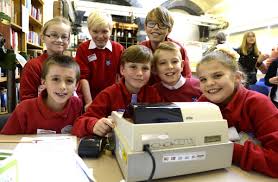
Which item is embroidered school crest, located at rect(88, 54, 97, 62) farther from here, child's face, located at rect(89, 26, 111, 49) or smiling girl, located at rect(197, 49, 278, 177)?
smiling girl, located at rect(197, 49, 278, 177)

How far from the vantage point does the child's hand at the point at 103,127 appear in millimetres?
944

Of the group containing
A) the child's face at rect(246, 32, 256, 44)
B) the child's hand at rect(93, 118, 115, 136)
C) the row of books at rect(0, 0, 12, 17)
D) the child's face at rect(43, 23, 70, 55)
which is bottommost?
the child's hand at rect(93, 118, 115, 136)

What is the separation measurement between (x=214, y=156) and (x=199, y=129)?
0.10 meters

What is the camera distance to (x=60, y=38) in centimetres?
180

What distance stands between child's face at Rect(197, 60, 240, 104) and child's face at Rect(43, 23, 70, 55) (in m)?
1.10

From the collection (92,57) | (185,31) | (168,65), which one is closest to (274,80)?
(168,65)

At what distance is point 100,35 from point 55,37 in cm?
34

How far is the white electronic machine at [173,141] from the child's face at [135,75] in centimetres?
61

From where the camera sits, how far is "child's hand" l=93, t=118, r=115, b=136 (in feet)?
3.10

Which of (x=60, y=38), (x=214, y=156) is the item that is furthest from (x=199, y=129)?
(x=60, y=38)

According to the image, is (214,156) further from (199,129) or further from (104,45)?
(104,45)

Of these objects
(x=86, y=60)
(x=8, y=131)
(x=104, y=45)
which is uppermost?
(x=104, y=45)

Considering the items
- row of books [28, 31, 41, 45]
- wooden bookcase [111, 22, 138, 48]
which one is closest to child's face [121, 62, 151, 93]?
row of books [28, 31, 41, 45]

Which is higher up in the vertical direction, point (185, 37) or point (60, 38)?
point (185, 37)
